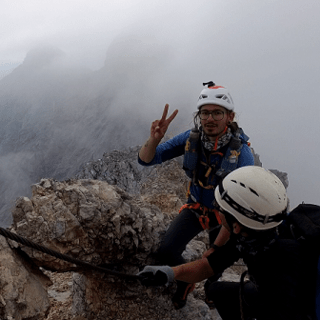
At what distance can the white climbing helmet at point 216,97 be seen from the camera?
4.44 meters

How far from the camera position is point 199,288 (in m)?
5.88

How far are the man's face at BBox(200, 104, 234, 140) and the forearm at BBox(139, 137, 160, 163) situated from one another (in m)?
0.92

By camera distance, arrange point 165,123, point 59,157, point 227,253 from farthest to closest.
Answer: point 59,157
point 165,123
point 227,253

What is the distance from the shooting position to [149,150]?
14.6 feet

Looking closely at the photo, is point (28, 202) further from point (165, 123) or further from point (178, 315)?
point (178, 315)

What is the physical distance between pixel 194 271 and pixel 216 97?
9.45ft

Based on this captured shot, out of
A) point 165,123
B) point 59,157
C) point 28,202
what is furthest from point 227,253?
point 59,157

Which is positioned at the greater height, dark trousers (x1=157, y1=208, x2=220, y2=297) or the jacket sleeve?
the jacket sleeve

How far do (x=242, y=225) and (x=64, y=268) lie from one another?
9.58 feet

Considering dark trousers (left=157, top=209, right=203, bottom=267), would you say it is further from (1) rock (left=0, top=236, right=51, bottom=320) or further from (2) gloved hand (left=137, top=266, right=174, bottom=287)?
(1) rock (left=0, top=236, right=51, bottom=320)

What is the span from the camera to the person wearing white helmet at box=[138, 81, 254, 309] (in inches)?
173

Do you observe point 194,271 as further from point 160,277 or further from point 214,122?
point 214,122

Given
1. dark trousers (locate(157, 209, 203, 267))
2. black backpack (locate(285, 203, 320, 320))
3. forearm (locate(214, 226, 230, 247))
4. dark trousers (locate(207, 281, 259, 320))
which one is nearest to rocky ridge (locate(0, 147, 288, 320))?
dark trousers (locate(157, 209, 203, 267))

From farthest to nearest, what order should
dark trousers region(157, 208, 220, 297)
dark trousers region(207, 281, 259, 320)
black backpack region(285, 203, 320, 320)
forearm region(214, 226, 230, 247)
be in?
dark trousers region(157, 208, 220, 297) → forearm region(214, 226, 230, 247) → dark trousers region(207, 281, 259, 320) → black backpack region(285, 203, 320, 320)
